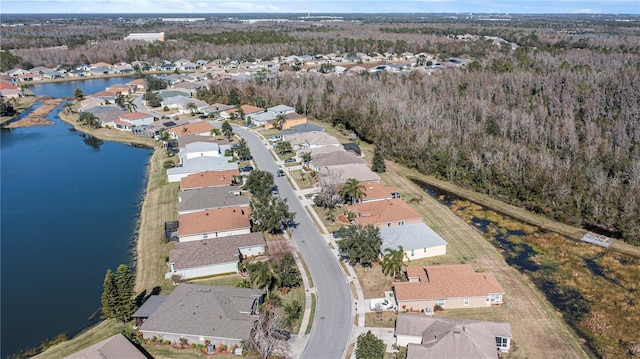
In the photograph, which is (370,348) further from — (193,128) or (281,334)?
(193,128)

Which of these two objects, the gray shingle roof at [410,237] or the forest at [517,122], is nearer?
the gray shingle roof at [410,237]

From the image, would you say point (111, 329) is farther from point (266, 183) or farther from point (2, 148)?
point (2, 148)

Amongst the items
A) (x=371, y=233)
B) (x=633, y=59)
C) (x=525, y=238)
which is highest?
(x=633, y=59)

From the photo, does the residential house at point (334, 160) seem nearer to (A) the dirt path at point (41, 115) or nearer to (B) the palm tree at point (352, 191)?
(B) the palm tree at point (352, 191)

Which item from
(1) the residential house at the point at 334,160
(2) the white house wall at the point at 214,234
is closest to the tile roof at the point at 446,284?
(2) the white house wall at the point at 214,234

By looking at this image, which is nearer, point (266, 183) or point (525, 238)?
point (525, 238)

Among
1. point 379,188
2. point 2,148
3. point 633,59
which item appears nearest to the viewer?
point 379,188

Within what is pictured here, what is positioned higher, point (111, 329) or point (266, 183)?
point (266, 183)

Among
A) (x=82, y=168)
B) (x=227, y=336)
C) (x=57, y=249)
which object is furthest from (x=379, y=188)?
(x=82, y=168)
